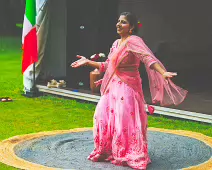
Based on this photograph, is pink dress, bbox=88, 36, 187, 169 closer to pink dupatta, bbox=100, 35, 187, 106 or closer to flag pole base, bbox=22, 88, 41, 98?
pink dupatta, bbox=100, 35, 187, 106

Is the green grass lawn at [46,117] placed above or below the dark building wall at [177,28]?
below

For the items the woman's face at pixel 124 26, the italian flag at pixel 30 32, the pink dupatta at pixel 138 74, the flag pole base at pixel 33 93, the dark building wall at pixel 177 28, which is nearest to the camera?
the pink dupatta at pixel 138 74

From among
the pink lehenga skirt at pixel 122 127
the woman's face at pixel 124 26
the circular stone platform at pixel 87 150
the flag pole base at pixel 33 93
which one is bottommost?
the flag pole base at pixel 33 93

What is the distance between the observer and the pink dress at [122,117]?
6621 millimetres

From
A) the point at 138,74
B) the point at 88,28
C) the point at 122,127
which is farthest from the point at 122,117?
the point at 88,28

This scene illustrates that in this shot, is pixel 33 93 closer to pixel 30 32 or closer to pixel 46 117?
pixel 30 32

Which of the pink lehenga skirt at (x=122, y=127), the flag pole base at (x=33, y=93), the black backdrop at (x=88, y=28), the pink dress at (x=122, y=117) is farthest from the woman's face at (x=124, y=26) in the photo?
the flag pole base at (x=33, y=93)

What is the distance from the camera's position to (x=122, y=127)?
6621mm

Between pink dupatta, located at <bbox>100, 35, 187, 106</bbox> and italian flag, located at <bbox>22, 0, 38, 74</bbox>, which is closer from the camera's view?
pink dupatta, located at <bbox>100, 35, 187, 106</bbox>

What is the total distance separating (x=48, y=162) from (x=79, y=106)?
4355 millimetres

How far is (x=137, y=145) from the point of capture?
6605 mm

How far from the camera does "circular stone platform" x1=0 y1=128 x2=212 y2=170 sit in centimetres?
676

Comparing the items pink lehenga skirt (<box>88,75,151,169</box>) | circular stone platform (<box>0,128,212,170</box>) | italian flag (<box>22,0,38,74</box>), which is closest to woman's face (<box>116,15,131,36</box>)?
pink lehenga skirt (<box>88,75,151,169</box>)

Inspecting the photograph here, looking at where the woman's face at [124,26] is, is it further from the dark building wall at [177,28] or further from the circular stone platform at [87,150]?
the dark building wall at [177,28]
